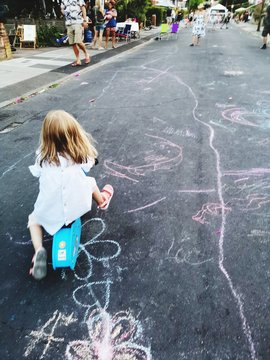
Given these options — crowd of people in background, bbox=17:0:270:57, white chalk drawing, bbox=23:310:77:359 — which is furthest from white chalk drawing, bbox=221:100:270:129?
crowd of people in background, bbox=17:0:270:57

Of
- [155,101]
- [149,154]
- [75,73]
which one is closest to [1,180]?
[149,154]

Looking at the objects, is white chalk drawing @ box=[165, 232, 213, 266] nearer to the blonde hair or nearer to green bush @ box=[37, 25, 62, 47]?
the blonde hair

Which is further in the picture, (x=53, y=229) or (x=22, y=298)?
(x=53, y=229)

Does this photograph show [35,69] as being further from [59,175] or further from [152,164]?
[59,175]

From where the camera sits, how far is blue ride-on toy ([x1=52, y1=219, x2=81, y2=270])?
2.12 meters

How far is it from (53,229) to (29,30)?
1257 centimetres

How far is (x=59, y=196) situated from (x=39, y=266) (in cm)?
51

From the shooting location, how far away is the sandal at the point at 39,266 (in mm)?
2098

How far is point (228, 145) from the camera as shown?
406 cm

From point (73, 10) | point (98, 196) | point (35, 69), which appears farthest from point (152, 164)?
point (73, 10)

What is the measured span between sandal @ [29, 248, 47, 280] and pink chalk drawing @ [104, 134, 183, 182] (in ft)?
4.81

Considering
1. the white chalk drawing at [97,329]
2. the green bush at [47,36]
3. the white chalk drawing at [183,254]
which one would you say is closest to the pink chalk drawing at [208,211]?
the white chalk drawing at [183,254]

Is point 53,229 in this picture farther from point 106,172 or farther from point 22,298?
point 106,172

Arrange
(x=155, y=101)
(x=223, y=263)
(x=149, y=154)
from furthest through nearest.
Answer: (x=155, y=101)
(x=149, y=154)
(x=223, y=263)
